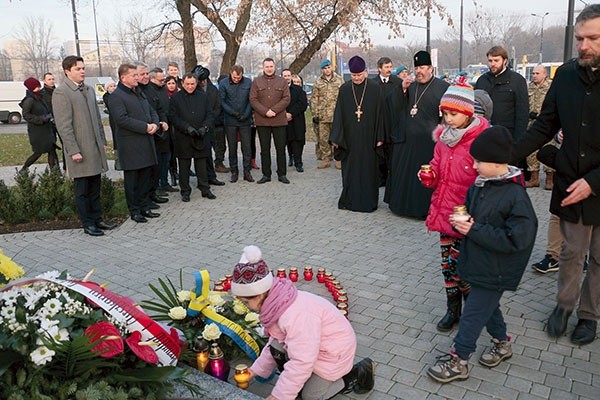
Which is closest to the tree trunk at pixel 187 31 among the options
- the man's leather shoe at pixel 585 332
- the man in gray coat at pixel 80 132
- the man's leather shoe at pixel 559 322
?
the man in gray coat at pixel 80 132

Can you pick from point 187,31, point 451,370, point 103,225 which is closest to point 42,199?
point 103,225

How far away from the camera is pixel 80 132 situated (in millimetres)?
6875

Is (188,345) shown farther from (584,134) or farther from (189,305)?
(584,134)

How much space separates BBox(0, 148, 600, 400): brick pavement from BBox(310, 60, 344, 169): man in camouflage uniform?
2117mm

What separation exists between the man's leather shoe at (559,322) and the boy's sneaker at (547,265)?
1.32 meters

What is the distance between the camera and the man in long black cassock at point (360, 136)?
7.98 meters

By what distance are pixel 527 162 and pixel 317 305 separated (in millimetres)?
7370

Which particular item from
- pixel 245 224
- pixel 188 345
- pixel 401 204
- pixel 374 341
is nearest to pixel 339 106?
pixel 401 204

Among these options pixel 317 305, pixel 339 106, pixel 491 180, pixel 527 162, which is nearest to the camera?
pixel 317 305

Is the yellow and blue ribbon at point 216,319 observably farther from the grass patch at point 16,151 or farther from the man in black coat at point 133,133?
the grass patch at point 16,151

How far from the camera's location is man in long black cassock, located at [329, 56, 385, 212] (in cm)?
798

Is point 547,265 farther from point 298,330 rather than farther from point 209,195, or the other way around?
point 209,195

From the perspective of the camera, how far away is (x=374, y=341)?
4.17 metres

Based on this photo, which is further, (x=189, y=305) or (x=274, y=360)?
(x=189, y=305)
